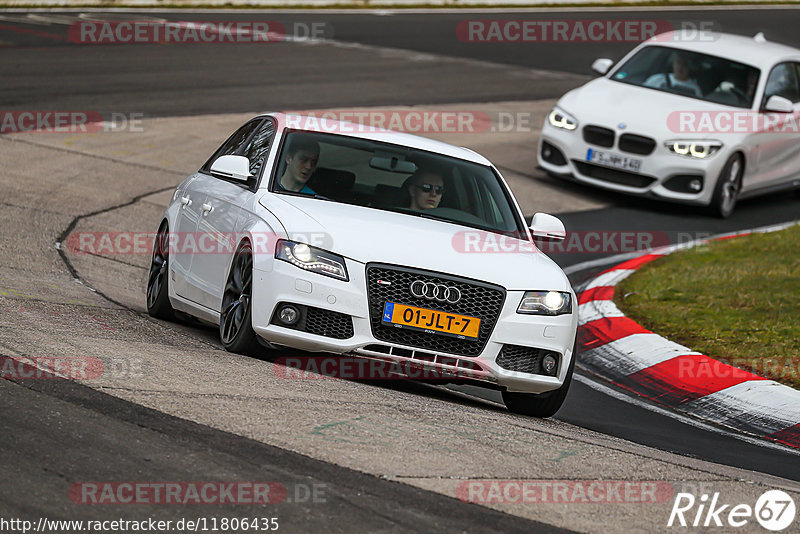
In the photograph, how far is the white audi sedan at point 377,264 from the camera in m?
7.02

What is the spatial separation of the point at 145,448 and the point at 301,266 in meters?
2.06

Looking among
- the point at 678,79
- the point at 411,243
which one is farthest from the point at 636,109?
the point at 411,243

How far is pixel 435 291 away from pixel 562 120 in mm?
9274

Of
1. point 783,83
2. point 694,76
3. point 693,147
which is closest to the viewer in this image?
point 693,147

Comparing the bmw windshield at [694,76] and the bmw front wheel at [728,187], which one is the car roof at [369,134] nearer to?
the bmw front wheel at [728,187]

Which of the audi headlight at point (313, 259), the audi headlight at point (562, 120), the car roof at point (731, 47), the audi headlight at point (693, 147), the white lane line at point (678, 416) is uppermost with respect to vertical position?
the car roof at point (731, 47)

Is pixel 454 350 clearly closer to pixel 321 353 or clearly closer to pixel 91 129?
pixel 321 353

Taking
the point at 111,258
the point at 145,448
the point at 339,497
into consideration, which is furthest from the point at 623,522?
the point at 111,258

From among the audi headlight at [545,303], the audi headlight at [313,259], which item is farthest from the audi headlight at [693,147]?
the audi headlight at [313,259]

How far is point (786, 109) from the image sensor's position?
15836 millimetres

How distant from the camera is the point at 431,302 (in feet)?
23.2

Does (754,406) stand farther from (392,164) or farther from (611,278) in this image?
(611,278)

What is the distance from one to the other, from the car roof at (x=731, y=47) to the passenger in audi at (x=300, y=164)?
9.58 metres

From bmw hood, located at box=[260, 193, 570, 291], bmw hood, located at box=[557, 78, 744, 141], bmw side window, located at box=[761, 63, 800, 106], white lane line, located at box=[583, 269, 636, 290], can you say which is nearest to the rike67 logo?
bmw hood, located at box=[260, 193, 570, 291]
